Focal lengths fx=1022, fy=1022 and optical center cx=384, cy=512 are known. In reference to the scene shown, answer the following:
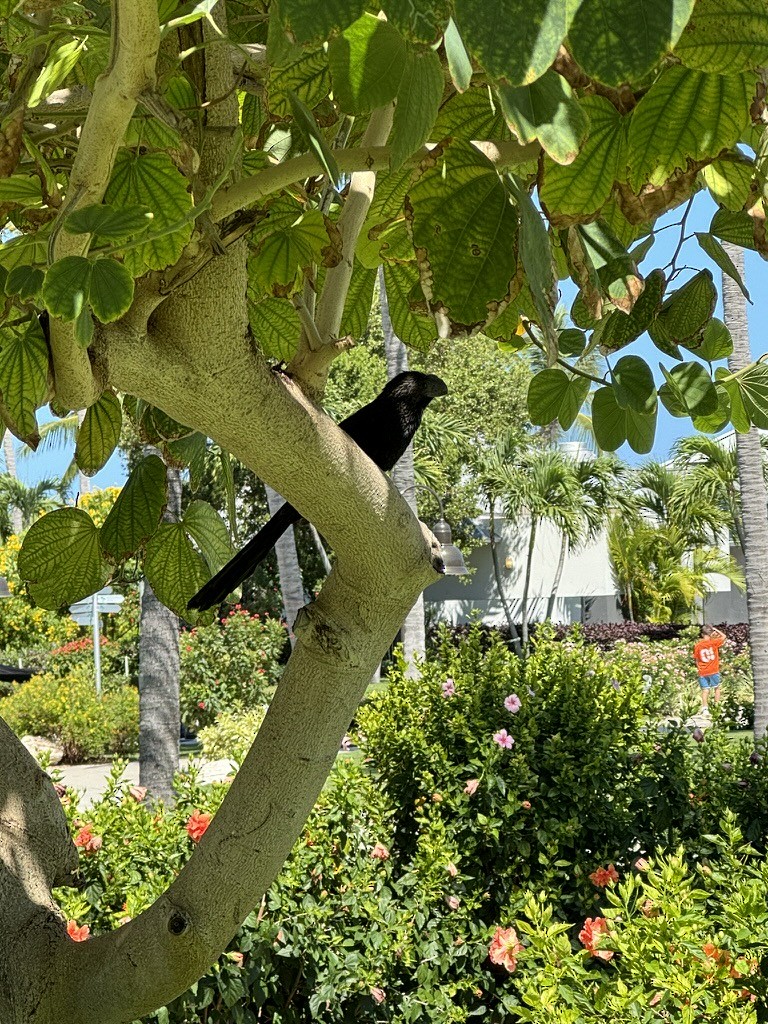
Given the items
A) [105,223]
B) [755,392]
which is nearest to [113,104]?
[105,223]

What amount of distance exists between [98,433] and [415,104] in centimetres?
93

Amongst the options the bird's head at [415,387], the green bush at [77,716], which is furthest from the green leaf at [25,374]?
the green bush at [77,716]

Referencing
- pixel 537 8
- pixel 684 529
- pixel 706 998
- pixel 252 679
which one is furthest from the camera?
pixel 684 529

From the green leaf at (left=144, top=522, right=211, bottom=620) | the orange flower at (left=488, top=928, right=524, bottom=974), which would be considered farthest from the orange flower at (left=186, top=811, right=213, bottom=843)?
the green leaf at (left=144, top=522, right=211, bottom=620)

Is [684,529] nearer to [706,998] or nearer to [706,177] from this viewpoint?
[706,998]

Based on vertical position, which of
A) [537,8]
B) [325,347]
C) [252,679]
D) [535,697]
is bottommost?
[537,8]

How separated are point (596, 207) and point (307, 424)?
0.45 m

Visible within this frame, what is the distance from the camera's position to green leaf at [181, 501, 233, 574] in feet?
4.58

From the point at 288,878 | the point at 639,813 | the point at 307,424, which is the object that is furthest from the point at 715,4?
the point at 639,813

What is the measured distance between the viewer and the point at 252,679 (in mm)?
14391

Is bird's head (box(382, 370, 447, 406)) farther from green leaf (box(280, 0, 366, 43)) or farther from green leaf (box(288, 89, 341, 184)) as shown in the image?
green leaf (box(280, 0, 366, 43))

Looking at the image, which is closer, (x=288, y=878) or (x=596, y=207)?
(x=596, y=207)

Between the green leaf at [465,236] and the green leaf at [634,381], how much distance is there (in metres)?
0.36

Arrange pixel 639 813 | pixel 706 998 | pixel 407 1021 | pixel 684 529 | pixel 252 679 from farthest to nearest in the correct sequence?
pixel 684 529
pixel 252 679
pixel 639 813
pixel 407 1021
pixel 706 998
